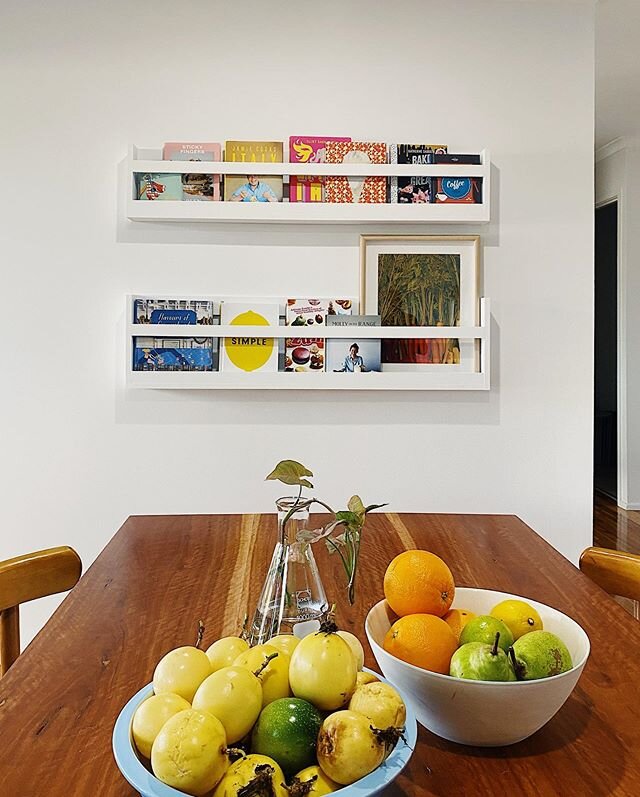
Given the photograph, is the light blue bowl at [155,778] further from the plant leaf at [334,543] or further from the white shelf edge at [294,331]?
the white shelf edge at [294,331]

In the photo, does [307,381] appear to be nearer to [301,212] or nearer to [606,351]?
[301,212]

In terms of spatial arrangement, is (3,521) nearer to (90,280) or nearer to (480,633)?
(90,280)

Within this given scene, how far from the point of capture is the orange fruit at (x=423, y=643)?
74 cm

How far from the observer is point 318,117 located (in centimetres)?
257

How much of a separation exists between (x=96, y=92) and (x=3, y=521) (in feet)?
4.94

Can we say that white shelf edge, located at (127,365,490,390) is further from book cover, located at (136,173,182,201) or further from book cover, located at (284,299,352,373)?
book cover, located at (136,173,182,201)

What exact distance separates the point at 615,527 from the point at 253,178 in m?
3.62

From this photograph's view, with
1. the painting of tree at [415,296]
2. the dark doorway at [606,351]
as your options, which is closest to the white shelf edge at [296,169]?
the painting of tree at [415,296]

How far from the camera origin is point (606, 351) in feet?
20.9

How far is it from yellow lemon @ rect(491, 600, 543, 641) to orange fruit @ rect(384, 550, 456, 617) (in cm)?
6

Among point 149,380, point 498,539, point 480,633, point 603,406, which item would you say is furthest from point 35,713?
point 603,406

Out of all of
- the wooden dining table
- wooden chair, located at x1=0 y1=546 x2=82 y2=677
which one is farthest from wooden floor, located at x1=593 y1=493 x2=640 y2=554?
wooden chair, located at x1=0 y1=546 x2=82 y2=677

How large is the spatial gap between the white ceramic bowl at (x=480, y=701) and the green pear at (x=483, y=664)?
1 cm

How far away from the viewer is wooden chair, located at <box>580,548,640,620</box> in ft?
4.24
